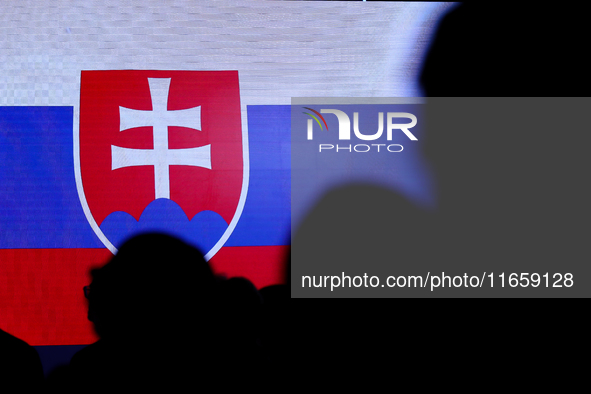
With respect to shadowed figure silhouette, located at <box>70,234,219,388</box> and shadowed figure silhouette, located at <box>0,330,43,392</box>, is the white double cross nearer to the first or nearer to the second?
shadowed figure silhouette, located at <box>70,234,219,388</box>

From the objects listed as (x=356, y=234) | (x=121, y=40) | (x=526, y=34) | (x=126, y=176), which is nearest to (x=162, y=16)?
(x=121, y=40)

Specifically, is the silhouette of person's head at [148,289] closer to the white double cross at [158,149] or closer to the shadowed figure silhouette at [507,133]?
the white double cross at [158,149]

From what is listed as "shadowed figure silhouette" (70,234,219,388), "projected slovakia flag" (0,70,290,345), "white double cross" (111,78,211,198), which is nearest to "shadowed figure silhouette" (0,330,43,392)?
"projected slovakia flag" (0,70,290,345)

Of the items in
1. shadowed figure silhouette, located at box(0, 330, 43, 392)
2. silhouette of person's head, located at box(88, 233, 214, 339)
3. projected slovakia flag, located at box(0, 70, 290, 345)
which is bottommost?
shadowed figure silhouette, located at box(0, 330, 43, 392)

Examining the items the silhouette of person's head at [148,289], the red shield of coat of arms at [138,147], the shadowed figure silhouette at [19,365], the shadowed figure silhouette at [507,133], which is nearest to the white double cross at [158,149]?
the red shield of coat of arms at [138,147]

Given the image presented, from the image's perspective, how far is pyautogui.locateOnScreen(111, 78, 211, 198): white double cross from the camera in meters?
1.45

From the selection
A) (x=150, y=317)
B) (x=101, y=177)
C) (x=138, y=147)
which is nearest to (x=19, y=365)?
(x=150, y=317)

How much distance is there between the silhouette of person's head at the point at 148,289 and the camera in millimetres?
1454

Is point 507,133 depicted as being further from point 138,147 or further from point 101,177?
point 101,177

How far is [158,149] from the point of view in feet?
4.75

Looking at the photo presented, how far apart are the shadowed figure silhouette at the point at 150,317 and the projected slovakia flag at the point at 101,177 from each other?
0.06 metres

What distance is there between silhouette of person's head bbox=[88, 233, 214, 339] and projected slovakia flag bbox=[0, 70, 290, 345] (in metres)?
0.05

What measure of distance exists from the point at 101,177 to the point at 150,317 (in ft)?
1.86

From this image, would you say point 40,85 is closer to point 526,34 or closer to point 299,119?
point 299,119
